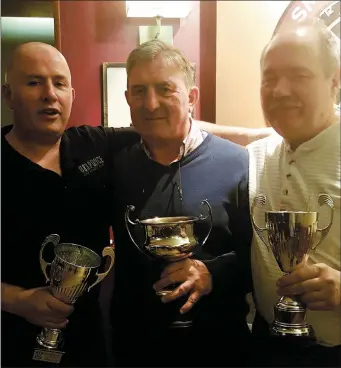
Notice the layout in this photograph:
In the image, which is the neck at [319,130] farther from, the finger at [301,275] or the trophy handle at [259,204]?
the finger at [301,275]

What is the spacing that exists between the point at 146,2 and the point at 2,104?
39 centimetres

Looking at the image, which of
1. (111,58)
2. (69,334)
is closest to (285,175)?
(111,58)

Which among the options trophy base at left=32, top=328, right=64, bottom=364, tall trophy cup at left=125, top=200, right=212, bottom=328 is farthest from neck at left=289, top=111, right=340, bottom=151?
trophy base at left=32, top=328, right=64, bottom=364

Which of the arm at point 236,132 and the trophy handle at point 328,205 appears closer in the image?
the trophy handle at point 328,205

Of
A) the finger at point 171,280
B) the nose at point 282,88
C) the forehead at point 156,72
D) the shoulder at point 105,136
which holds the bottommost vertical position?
the finger at point 171,280

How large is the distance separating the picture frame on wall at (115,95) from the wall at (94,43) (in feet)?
0.04

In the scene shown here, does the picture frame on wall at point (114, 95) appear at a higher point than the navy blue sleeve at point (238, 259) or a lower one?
higher

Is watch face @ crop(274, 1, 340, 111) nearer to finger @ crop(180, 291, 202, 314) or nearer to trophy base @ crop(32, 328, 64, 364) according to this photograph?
finger @ crop(180, 291, 202, 314)

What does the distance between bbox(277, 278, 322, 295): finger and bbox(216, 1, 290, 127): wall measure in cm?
36

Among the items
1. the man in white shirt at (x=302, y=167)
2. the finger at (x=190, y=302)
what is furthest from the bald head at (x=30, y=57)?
the finger at (x=190, y=302)

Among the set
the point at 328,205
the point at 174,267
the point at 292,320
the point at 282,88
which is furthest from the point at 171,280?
the point at 282,88

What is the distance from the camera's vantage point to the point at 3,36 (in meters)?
1.06

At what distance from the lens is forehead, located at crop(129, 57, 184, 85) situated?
40.5 inches

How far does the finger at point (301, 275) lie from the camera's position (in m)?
0.98
